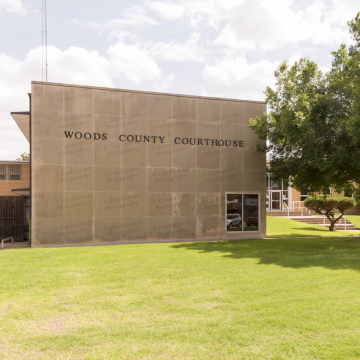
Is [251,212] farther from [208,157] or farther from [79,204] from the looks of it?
[79,204]

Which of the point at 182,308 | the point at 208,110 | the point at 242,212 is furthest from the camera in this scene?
the point at 242,212

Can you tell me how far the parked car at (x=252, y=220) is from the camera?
18141mm

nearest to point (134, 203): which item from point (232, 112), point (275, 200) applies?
point (232, 112)

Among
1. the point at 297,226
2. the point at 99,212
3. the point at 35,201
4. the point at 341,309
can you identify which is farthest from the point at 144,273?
the point at 297,226

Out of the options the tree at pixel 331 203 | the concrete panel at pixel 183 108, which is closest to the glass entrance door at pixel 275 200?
the tree at pixel 331 203

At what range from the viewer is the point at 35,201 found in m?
15.0

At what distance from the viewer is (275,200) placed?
3797cm

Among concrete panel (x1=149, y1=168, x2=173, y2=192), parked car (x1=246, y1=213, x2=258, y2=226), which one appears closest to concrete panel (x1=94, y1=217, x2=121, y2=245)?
concrete panel (x1=149, y1=168, x2=173, y2=192)

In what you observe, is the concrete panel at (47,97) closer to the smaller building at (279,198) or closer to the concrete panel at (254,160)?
the concrete panel at (254,160)

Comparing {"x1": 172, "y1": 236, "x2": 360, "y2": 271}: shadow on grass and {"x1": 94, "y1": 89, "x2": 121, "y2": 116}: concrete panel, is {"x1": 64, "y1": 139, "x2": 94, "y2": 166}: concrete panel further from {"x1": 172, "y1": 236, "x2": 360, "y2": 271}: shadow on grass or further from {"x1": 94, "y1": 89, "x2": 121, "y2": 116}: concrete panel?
{"x1": 172, "y1": 236, "x2": 360, "y2": 271}: shadow on grass

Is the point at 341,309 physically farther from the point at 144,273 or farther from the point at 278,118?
the point at 278,118

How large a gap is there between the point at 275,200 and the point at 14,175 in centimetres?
2746

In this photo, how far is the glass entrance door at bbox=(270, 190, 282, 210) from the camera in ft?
124

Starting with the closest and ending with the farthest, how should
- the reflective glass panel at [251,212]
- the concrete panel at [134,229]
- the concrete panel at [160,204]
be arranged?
the concrete panel at [134,229], the concrete panel at [160,204], the reflective glass panel at [251,212]
